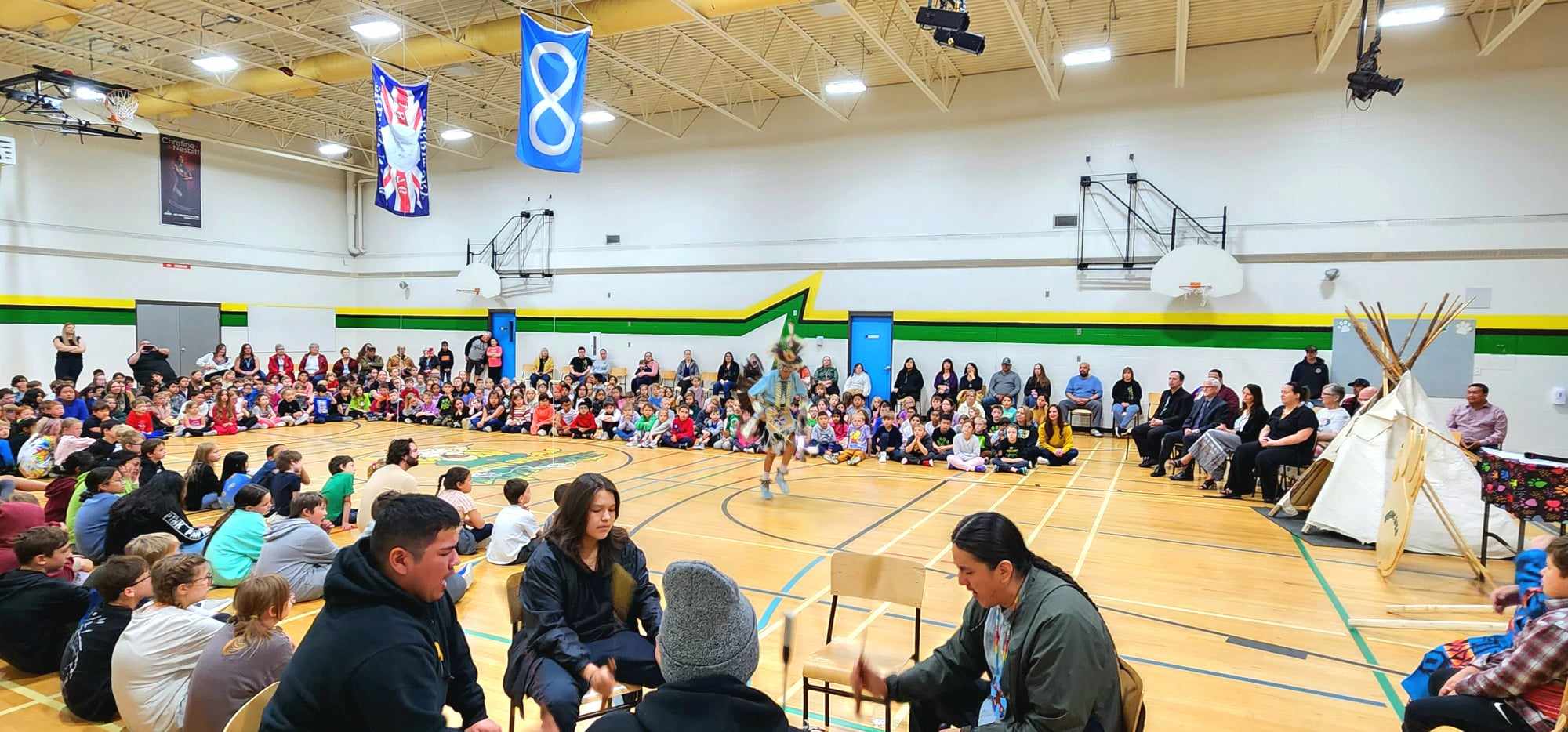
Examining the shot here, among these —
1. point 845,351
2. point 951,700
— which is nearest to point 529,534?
point 951,700

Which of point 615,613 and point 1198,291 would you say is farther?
point 1198,291

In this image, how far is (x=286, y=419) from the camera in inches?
604

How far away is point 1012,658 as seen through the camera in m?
2.23

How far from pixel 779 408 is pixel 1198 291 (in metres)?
8.60

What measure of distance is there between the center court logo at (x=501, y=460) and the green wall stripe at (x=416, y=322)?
28.1ft

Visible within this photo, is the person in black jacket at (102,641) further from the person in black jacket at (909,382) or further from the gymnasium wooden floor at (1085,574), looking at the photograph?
the person in black jacket at (909,382)

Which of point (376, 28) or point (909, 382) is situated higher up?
point (376, 28)

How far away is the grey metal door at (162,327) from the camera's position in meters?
18.0

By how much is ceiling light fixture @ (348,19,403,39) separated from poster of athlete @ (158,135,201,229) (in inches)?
385

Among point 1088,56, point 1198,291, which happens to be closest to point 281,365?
point 1088,56

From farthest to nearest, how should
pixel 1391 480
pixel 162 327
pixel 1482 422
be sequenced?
1. pixel 162 327
2. pixel 1482 422
3. pixel 1391 480

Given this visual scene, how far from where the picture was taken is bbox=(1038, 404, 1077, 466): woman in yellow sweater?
11.6 metres

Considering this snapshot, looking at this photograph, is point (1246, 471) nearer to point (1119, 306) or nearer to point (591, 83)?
point (1119, 306)

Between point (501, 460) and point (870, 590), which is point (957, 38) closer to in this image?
point (870, 590)
